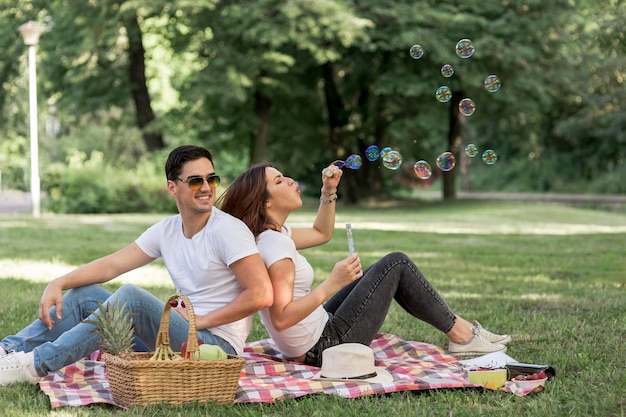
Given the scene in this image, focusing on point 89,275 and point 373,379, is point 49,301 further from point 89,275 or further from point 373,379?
point 373,379

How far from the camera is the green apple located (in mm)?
3844

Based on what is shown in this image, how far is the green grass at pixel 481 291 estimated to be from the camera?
3951 mm

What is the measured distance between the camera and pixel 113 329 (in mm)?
3936

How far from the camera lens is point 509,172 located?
145 feet

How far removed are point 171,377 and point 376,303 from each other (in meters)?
1.30

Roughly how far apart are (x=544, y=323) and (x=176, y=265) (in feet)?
9.46

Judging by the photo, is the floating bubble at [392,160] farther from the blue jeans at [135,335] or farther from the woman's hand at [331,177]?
the blue jeans at [135,335]

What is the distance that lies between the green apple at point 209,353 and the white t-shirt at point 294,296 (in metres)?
0.49

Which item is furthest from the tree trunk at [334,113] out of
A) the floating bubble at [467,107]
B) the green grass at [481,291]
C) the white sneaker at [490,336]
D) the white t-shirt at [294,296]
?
the white t-shirt at [294,296]

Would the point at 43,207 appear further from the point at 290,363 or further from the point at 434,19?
the point at 290,363

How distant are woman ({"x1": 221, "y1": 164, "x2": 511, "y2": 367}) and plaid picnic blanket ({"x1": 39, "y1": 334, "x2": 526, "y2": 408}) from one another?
159 millimetres

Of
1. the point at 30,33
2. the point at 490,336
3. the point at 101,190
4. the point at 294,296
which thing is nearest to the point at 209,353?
the point at 294,296

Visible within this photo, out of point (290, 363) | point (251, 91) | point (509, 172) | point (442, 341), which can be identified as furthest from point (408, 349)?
point (509, 172)

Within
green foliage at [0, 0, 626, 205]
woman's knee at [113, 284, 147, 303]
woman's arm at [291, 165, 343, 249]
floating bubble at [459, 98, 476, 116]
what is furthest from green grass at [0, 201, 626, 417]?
green foliage at [0, 0, 626, 205]
